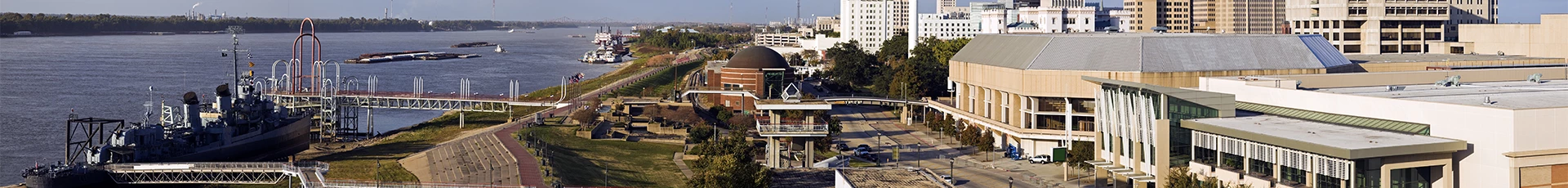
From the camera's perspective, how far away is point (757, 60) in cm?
8419

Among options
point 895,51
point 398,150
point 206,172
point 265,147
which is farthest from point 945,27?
point 206,172

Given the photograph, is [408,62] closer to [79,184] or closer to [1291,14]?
[1291,14]

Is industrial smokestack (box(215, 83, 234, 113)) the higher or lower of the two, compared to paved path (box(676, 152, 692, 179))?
higher

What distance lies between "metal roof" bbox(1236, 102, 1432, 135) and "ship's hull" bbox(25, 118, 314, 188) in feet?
113

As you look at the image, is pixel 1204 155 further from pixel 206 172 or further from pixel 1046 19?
pixel 1046 19

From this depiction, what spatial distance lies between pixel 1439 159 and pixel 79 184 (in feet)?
127

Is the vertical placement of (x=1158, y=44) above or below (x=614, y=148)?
above

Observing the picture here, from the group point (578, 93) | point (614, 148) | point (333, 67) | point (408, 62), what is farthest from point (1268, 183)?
point (408, 62)

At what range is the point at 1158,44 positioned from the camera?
212 ft

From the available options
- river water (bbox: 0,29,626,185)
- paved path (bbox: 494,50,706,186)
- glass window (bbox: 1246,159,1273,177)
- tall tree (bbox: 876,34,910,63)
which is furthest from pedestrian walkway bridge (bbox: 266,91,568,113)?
tall tree (bbox: 876,34,910,63)

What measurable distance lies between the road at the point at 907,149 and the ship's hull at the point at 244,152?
21.8 meters

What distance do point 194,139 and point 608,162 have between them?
14.2m

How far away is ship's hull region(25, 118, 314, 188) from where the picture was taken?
50.5 metres

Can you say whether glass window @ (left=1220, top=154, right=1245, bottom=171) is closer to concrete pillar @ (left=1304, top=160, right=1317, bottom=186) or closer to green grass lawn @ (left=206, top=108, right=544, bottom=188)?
concrete pillar @ (left=1304, top=160, right=1317, bottom=186)
